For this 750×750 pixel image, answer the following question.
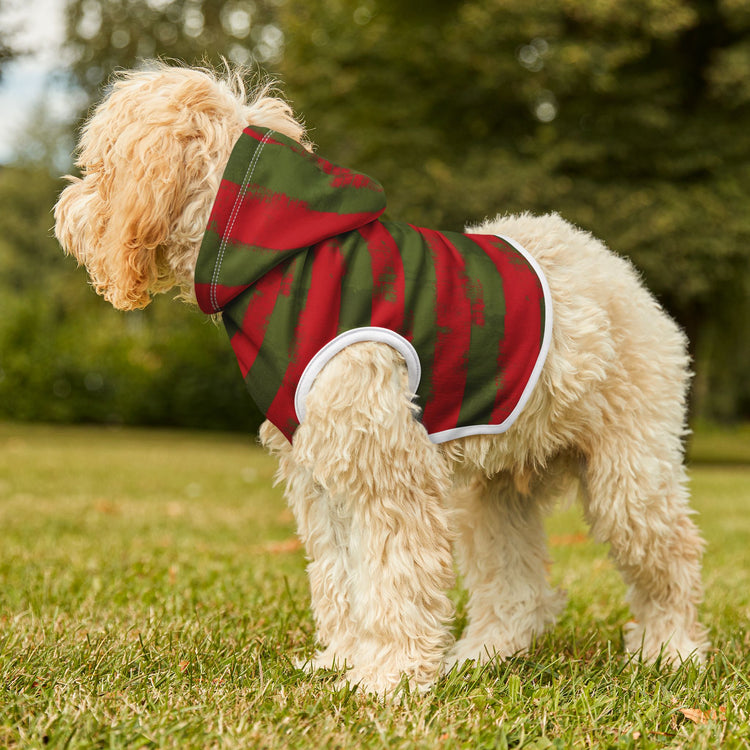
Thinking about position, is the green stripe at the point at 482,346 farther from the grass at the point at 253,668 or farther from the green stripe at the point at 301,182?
the grass at the point at 253,668

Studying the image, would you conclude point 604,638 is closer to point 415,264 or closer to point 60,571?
point 415,264

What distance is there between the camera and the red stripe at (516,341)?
2.80m

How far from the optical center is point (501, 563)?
3523mm

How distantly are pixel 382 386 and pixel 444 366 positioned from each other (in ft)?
0.85

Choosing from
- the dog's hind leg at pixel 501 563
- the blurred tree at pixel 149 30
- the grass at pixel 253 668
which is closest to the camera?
the grass at pixel 253 668

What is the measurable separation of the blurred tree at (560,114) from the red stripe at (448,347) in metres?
12.1

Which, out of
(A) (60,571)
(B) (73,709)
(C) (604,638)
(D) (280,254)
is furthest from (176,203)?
(A) (60,571)

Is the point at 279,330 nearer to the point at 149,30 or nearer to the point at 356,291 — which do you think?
the point at 356,291

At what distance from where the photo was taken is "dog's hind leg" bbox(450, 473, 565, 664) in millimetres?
3471

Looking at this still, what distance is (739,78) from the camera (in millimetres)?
14070

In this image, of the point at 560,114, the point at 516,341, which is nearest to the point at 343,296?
the point at 516,341

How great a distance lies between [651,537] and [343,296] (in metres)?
1.57

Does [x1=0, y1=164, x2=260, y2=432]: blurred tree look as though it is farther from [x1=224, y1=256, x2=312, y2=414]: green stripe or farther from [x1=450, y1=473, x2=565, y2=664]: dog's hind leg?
[x1=224, y1=256, x2=312, y2=414]: green stripe

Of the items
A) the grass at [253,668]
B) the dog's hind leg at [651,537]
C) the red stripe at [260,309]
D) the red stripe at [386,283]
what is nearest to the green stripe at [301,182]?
the red stripe at [386,283]
